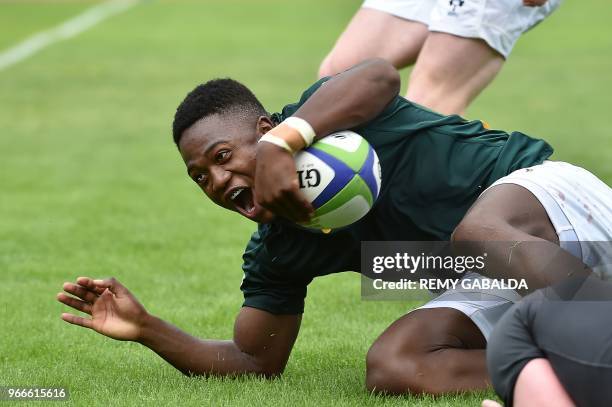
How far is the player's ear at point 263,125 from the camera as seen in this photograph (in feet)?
16.4

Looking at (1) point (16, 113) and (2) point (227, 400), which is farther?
(1) point (16, 113)

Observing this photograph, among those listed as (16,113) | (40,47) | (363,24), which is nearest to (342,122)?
(363,24)

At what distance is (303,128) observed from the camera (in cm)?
475

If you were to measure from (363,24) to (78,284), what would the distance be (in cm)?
318

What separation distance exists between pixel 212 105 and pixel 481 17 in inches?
102

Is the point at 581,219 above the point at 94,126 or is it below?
above

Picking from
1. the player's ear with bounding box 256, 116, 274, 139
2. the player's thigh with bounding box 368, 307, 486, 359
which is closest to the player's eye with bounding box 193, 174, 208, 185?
the player's ear with bounding box 256, 116, 274, 139

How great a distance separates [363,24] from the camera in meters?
7.65

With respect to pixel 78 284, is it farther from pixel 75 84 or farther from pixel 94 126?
pixel 75 84

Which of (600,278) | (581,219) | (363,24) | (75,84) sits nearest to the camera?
(600,278)

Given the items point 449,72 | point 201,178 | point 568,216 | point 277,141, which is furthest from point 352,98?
point 449,72

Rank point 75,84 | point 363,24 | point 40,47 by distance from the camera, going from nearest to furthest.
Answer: point 363,24 → point 75,84 → point 40,47

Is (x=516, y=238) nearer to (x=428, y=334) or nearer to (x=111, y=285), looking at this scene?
(x=428, y=334)

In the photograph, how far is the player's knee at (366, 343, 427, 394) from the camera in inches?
195
